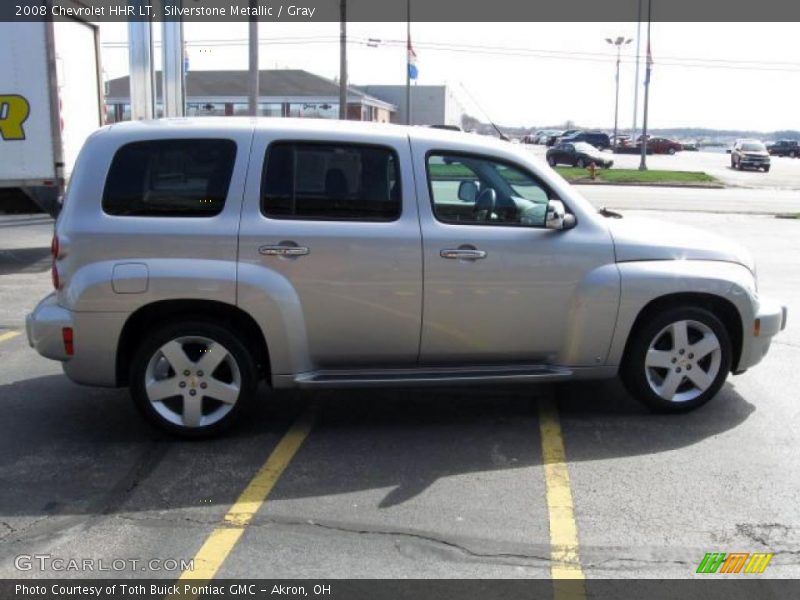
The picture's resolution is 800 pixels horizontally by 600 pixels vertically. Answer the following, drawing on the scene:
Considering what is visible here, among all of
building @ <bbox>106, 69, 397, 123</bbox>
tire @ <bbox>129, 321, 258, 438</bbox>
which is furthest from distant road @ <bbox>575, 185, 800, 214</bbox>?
building @ <bbox>106, 69, 397, 123</bbox>

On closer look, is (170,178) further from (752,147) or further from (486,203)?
(752,147)

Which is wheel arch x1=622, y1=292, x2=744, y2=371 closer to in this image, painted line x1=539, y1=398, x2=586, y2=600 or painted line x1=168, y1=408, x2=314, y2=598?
painted line x1=539, y1=398, x2=586, y2=600

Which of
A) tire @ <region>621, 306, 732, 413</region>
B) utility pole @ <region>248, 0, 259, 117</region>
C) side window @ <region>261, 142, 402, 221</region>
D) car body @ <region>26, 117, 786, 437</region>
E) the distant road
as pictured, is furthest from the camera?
the distant road

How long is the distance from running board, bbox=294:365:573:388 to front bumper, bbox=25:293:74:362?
1.40 m

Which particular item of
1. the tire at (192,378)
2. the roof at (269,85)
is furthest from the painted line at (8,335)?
the roof at (269,85)

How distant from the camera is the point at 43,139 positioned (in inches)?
439

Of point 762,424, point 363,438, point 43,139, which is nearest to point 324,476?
point 363,438

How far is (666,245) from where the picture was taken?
5.33 meters

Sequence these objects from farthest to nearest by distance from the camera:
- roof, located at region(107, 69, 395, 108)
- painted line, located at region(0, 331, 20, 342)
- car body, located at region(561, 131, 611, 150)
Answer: car body, located at region(561, 131, 611, 150) → roof, located at region(107, 69, 395, 108) → painted line, located at region(0, 331, 20, 342)

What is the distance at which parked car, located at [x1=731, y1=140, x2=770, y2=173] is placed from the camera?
50.8m

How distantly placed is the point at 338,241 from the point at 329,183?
1.27 ft

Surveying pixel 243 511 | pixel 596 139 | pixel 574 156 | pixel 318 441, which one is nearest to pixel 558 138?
pixel 596 139

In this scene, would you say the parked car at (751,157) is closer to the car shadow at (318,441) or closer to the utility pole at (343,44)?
the utility pole at (343,44)

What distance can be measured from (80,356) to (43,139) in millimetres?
7321
